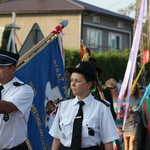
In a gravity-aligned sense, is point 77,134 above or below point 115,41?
below

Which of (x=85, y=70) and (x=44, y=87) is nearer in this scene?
(x=85, y=70)

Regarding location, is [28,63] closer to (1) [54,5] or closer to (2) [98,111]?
(2) [98,111]

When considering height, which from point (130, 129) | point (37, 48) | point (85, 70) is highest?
point (37, 48)

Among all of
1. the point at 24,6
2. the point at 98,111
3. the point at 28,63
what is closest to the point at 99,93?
the point at 28,63

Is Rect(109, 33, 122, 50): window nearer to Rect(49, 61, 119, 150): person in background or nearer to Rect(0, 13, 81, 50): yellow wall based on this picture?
Rect(0, 13, 81, 50): yellow wall

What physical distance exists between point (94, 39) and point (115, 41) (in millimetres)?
4553

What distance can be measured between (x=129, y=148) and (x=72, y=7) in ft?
93.9

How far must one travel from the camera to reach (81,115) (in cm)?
476

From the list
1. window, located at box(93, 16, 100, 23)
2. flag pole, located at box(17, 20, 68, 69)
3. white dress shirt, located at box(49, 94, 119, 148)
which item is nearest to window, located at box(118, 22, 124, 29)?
window, located at box(93, 16, 100, 23)

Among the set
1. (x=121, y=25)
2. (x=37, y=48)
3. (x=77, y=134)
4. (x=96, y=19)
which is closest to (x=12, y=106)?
(x=77, y=134)

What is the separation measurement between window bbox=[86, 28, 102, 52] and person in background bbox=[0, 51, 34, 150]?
37151 millimetres

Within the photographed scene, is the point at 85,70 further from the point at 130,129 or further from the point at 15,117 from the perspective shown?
the point at 130,129

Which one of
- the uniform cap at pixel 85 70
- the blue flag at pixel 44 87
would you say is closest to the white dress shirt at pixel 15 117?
the uniform cap at pixel 85 70

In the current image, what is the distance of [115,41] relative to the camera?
4731cm
